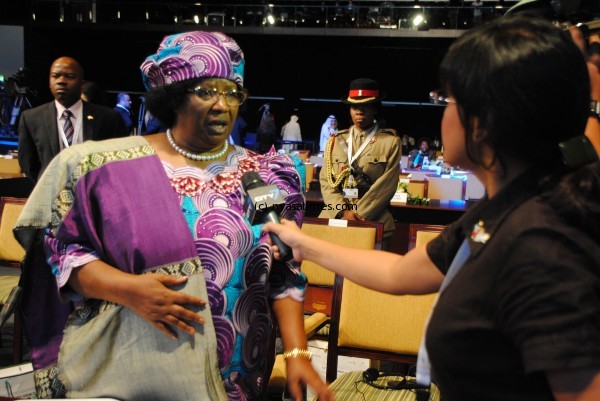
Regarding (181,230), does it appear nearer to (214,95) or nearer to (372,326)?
(214,95)

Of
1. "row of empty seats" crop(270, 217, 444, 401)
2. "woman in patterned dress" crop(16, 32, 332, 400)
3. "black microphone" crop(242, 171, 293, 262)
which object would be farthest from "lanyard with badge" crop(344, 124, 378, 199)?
"black microphone" crop(242, 171, 293, 262)

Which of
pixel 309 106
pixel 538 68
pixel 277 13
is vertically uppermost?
pixel 277 13

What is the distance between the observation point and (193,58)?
5.20 ft

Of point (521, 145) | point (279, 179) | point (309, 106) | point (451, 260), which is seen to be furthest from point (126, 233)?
point (309, 106)

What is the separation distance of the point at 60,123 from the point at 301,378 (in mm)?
3493

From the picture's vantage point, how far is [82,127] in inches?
180

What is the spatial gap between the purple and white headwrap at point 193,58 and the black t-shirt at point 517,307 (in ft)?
2.72

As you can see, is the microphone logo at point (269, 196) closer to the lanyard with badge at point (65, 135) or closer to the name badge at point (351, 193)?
the name badge at point (351, 193)

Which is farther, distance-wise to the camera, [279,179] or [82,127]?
[82,127]

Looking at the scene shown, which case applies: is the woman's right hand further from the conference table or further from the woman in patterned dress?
the conference table

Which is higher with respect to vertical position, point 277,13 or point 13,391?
point 277,13

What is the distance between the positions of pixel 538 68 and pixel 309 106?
18787 millimetres

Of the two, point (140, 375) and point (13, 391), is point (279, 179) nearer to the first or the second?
point (140, 375)

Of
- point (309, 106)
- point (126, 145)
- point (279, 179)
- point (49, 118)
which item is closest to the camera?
point (126, 145)
